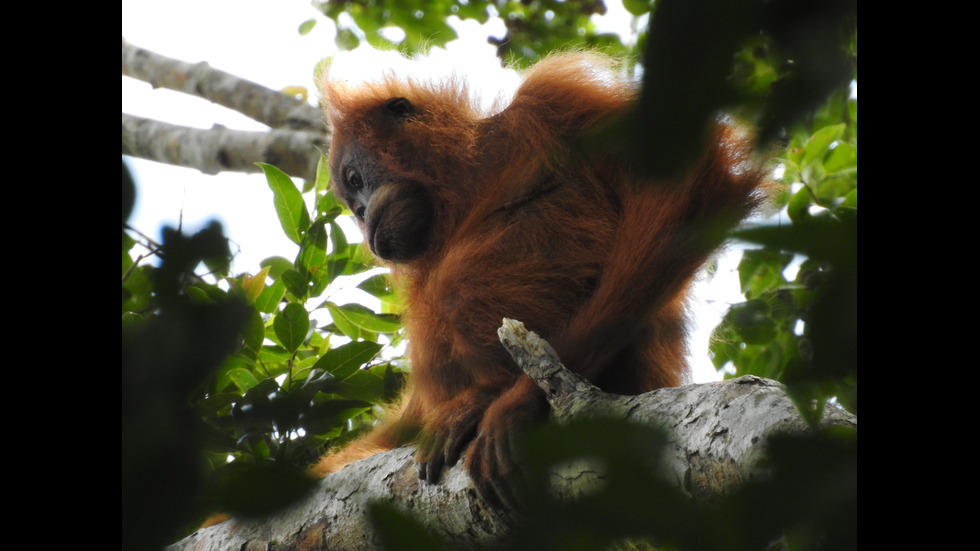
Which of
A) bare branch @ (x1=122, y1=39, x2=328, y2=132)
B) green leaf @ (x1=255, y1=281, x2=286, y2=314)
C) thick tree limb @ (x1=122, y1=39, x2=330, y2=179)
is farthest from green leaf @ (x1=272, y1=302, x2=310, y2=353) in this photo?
bare branch @ (x1=122, y1=39, x2=328, y2=132)

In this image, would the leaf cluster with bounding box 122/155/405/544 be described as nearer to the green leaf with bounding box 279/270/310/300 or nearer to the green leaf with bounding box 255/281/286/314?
the green leaf with bounding box 279/270/310/300

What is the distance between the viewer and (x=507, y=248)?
8.96ft

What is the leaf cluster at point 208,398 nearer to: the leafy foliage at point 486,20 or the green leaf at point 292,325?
the green leaf at point 292,325

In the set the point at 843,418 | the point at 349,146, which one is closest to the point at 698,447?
the point at 843,418

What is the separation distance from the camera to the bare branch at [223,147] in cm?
493

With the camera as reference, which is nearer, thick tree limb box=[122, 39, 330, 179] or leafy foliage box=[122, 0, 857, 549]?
leafy foliage box=[122, 0, 857, 549]

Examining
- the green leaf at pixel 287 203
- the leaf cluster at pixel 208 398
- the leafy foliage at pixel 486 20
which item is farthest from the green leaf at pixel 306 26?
the leaf cluster at pixel 208 398

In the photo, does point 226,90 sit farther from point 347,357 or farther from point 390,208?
point 347,357

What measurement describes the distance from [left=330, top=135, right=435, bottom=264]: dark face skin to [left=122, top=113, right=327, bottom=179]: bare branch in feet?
4.43

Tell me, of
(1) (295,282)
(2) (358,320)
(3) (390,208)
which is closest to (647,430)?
(1) (295,282)

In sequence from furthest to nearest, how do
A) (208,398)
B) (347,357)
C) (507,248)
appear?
1. (507,248)
2. (347,357)
3. (208,398)

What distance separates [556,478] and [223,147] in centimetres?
469

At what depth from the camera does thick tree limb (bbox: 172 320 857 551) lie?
3.81 ft

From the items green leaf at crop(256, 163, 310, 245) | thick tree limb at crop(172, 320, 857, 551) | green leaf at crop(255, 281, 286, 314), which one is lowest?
thick tree limb at crop(172, 320, 857, 551)
